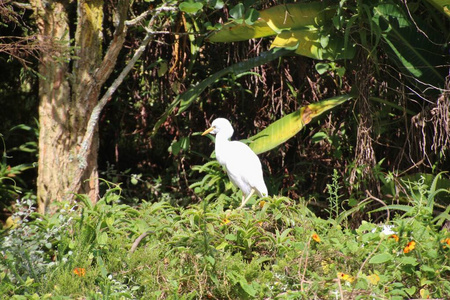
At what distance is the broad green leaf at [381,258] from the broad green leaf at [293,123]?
4.84 feet

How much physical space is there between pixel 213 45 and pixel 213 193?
1.36m

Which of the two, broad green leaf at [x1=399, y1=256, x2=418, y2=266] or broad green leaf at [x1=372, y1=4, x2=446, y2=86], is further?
broad green leaf at [x1=372, y1=4, x2=446, y2=86]

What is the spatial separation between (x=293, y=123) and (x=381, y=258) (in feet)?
5.17

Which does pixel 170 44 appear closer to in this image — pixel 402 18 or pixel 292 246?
pixel 402 18

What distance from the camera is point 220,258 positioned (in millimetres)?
2994

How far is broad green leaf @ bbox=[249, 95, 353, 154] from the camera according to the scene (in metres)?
4.21

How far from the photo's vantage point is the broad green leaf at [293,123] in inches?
166

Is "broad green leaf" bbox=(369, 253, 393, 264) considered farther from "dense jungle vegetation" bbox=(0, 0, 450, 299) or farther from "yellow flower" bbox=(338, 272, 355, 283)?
"yellow flower" bbox=(338, 272, 355, 283)

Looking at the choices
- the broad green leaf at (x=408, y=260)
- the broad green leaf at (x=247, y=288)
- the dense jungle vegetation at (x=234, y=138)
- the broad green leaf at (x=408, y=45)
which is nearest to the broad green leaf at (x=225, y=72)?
the dense jungle vegetation at (x=234, y=138)

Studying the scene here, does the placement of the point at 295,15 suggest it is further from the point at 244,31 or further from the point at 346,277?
the point at 346,277

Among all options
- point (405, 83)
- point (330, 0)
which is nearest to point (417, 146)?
point (405, 83)

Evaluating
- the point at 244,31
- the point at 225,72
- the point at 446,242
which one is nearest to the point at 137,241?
the point at 446,242

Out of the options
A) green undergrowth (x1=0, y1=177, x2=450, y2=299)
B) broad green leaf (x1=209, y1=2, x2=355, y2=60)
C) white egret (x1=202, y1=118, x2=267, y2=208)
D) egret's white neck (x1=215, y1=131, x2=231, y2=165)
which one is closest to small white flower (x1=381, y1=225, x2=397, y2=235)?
green undergrowth (x1=0, y1=177, x2=450, y2=299)

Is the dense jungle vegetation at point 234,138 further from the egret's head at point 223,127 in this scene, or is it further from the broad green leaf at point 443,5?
the egret's head at point 223,127
